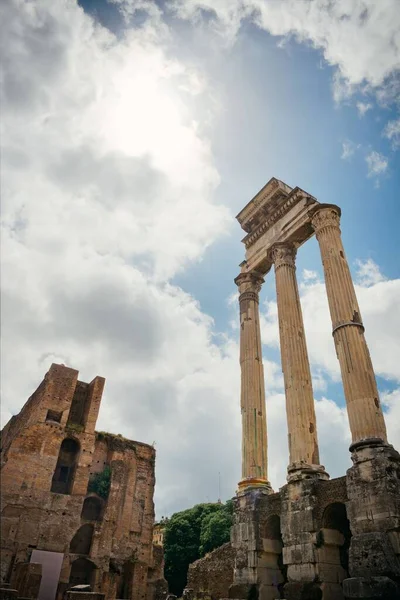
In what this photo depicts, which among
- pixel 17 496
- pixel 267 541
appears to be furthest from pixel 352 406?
pixel 17 496

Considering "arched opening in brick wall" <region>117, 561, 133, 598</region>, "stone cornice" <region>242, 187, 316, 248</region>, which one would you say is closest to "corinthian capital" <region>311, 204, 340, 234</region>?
"stone cornice" <region>242, 187, 316, 248</region>

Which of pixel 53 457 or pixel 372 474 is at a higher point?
pixel 53 457

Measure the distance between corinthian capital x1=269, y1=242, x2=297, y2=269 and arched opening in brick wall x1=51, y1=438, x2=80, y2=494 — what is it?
959 inches

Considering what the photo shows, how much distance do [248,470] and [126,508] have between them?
22345 millimetres

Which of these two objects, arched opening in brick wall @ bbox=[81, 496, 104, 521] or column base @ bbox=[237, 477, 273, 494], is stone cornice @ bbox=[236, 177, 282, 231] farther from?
arched opening in brick wall @ bbox=[81, 496, 104, 521]

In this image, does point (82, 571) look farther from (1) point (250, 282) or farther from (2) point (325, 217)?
(2) point (325, 217)

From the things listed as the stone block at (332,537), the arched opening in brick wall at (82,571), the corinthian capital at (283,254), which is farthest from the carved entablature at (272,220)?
the arched opening in brick wall at (82,571)

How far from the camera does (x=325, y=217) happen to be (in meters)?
14.0

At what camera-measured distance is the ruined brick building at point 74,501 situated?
2680 cm

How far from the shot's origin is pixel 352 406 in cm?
1046

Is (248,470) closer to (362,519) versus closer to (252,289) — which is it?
(362,519)

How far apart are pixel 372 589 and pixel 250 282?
37.2 feet

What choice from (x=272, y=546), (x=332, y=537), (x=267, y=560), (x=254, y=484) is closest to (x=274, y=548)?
(x=272, y=546)

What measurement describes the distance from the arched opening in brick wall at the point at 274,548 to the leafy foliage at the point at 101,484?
75.8 ft
